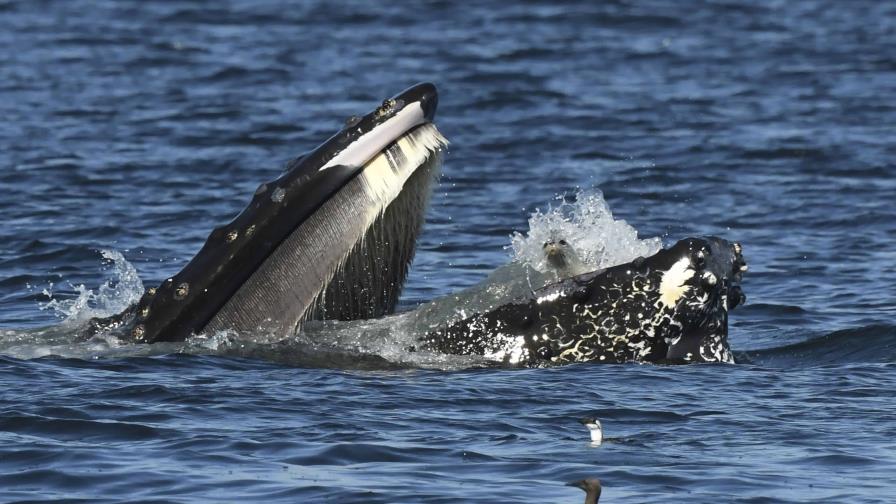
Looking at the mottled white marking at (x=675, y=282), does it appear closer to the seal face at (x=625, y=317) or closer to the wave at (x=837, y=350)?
the seal face at (x=625, y=317)

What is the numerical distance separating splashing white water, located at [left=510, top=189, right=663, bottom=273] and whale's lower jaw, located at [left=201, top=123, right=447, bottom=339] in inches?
29.2

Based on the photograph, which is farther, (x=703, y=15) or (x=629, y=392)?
(x=703, y=15)

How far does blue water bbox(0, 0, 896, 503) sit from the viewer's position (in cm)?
889

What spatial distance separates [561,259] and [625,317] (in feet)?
1.80

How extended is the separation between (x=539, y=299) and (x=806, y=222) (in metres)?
8.25

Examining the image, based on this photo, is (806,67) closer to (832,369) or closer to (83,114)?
(83,114)

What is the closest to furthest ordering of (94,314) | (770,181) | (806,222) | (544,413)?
(544,413) → (94,314) → (806,222) → (770,181)

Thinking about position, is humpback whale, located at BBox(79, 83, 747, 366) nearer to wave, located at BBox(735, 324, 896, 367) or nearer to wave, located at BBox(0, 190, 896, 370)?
wave, located at BBox(0, 190, 896, 370)

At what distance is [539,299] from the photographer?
10.2 meters

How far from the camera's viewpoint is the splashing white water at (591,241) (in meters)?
10.6

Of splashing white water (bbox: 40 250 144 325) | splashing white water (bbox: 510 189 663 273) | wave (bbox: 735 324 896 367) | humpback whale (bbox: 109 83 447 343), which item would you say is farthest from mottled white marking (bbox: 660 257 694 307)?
splashing white water (bbox: 40 250 144 325)

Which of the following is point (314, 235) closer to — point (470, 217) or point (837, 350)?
point (837, 350)

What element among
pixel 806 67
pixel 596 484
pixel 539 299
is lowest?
pixel 596 484

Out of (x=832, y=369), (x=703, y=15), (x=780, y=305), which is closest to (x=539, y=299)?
(x=832, y=369)
